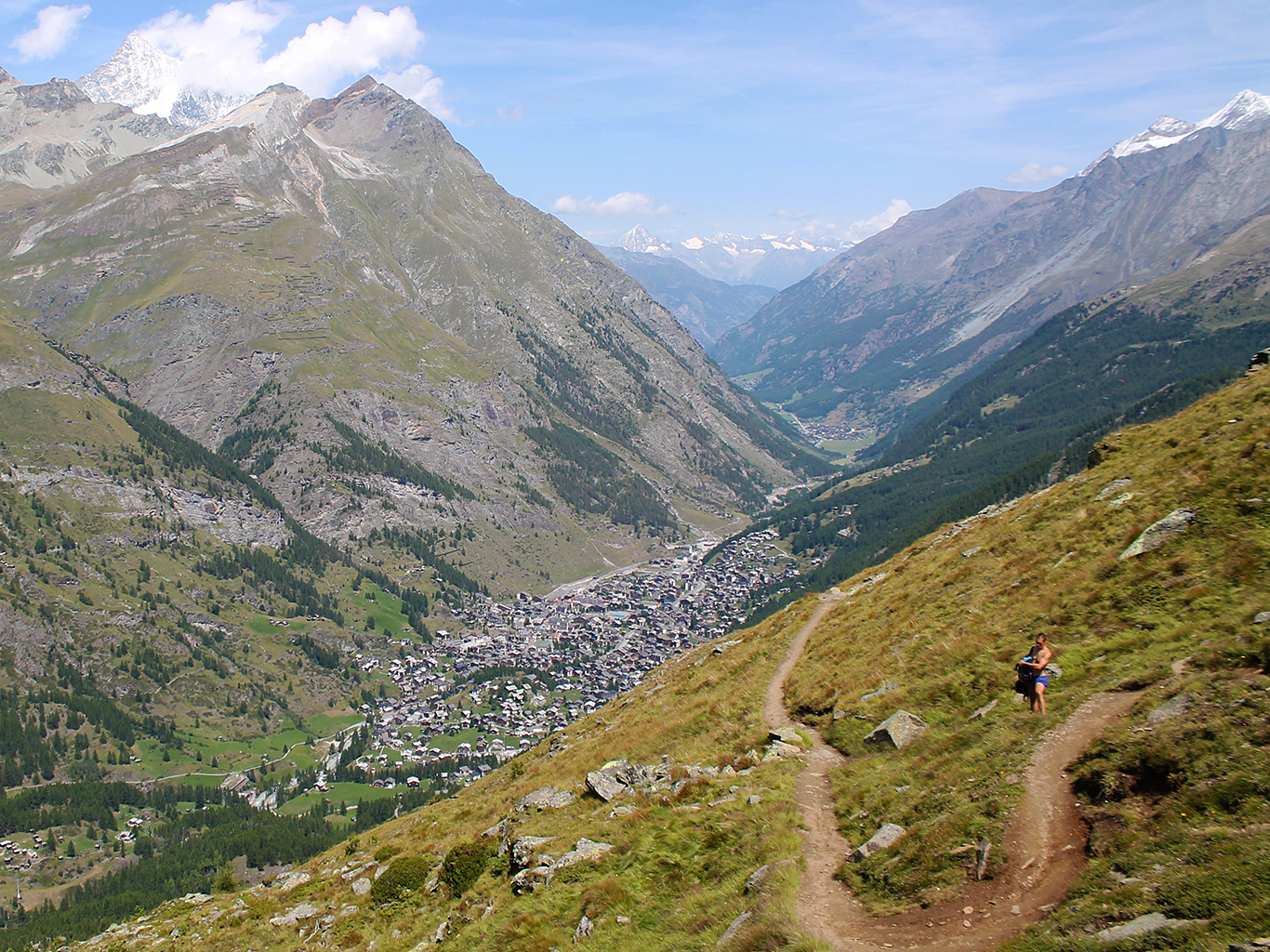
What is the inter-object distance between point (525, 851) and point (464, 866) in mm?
3691

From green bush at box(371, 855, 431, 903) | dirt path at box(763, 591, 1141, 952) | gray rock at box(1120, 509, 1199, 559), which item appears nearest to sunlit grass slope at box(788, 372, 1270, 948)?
gray rock at box(1120, 509, 1199, 559)

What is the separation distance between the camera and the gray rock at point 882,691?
104 feet

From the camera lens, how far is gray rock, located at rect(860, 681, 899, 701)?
3181 cm

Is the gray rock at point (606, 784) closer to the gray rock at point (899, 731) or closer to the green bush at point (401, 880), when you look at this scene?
the green bush at point (401, 880)

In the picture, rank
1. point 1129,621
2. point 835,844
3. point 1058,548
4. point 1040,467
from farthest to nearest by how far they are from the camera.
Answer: point 1040,467
point 1058,548
point 1129,621
point 835,844

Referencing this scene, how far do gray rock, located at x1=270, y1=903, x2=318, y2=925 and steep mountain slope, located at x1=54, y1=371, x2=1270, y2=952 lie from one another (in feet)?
0.91

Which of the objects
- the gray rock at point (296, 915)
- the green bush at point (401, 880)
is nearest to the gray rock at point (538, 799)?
the green bush at point (401, 880)

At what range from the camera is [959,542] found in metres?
57.7

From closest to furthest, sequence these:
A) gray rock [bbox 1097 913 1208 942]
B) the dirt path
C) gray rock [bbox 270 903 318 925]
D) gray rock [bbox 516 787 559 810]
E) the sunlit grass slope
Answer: gray rock [bbox 1097 913 1208 942] → the sunlit grass slope → the dirt path → gray rock [bbox 516 787 559 810] → gray rock [bbox 270 903 318 925]

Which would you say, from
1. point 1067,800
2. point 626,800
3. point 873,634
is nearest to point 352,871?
point 626,800

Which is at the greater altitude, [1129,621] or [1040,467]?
[1129,621]

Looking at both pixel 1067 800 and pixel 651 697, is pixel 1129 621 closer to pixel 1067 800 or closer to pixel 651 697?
pixel 1067 800

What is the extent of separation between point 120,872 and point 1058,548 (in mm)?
193212

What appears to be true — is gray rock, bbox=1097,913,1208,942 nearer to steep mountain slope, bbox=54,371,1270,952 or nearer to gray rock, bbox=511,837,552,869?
steep mountain slope, bbox=54,371,1270,952
